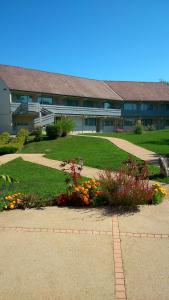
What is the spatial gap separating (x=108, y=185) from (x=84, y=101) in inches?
1539

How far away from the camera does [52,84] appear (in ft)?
142

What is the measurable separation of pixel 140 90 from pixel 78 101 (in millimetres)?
Answer: 13197

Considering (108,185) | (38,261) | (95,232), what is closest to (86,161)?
(108,185)

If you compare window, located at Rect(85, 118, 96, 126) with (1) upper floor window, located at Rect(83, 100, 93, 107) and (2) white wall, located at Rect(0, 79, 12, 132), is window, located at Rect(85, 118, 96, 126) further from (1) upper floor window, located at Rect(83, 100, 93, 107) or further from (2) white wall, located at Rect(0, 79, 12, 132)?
(2) white wall, located at Rect(0, 79, 12, 132)

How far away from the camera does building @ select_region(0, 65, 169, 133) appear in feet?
126

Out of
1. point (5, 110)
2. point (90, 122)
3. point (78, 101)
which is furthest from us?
point (90, 122)

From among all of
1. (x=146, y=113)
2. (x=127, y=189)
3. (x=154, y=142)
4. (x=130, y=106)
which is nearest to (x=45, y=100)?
(x=130, y=106)

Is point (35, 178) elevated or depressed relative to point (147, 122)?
depressed

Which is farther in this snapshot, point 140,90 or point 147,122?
point 140,90

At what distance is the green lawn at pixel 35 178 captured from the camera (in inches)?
361

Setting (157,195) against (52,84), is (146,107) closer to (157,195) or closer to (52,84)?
(52,84)

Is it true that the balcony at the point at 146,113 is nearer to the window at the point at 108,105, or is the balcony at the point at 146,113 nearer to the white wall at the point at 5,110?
the window at the point at 108,105

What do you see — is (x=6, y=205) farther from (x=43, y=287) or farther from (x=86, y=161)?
(x=86, y=161)

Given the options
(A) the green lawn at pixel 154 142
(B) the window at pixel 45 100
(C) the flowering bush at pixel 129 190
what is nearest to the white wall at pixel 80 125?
(B) the window at pixel 45 100
